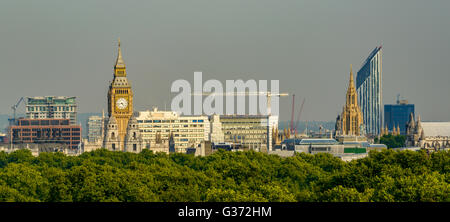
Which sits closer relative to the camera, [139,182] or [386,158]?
[139,182]

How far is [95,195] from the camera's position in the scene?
106375 millimetres

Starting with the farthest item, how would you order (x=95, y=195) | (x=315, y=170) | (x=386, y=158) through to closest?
(x=315, y=170) < (x=386, y=158) < (x=95, y=195)

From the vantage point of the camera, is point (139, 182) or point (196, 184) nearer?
point (139, 182)
